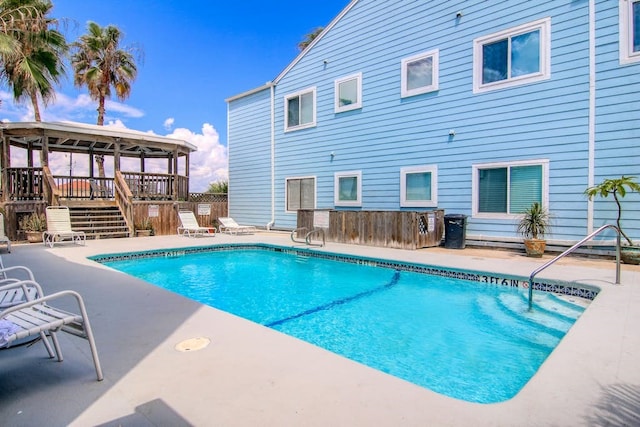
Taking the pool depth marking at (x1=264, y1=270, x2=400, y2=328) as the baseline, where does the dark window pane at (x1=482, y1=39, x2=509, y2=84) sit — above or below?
above

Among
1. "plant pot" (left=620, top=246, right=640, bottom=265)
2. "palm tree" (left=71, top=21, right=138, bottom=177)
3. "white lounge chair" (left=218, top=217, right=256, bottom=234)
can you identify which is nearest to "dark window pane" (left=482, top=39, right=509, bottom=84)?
"plant pot" (left=620, top=246, right=640, bottom=265)

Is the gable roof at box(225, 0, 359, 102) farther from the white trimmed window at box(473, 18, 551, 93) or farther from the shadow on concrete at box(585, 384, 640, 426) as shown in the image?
the shadow on concrete at box(585, 384, 640, 426)

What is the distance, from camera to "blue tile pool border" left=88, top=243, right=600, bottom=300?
5156mm

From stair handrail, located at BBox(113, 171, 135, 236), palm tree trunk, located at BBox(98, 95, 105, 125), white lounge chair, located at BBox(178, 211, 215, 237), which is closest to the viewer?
stair handrail, located at BBox(113, 171, 135, 236)

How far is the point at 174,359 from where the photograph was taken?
2711 millimetres

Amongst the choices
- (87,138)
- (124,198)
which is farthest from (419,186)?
(87,138)

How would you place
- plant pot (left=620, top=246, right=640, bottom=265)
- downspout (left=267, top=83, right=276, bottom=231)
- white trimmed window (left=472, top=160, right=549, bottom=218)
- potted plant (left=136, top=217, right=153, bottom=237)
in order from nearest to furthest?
plant pot (left=620, top=246, right=640, bottom=265)
white trimmed window (left=472, top=160, right=549, bottom=218)
potted plant (left=136, top=217, right=153, bottom=237)
downspout (left=267, top=83, right=276, bottom=231)

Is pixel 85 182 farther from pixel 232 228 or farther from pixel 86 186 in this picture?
pixel 232 228

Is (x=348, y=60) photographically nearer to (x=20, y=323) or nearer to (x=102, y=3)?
(x=102, y=3)

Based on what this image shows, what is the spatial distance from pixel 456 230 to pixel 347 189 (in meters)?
4.00

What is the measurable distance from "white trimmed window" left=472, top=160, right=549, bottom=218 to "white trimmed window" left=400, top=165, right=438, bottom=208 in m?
1.05

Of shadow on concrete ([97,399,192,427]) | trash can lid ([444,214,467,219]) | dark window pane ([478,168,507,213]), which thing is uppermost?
dark window pane ([478,168,507,213])

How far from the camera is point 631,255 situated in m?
6.57

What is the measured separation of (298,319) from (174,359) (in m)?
2.32
